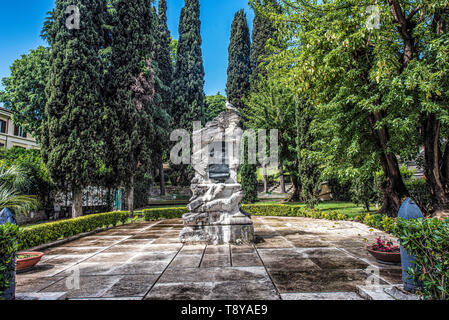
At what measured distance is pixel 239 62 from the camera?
95.2ft

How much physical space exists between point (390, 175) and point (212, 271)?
7.76m

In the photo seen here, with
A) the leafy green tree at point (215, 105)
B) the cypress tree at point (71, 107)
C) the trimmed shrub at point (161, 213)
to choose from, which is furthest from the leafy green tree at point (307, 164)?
the leafy green tree at point (215, 105)

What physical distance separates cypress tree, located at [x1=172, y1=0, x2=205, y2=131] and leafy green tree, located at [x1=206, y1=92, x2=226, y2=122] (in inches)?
437

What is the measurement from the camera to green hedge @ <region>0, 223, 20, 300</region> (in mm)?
2449

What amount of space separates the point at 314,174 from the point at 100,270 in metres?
10.1

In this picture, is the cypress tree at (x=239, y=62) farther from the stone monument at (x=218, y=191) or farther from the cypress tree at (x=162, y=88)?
the stone monument at (x=218, y=191)

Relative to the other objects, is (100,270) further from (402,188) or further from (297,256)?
(402,188)

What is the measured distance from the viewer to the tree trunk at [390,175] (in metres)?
8.16

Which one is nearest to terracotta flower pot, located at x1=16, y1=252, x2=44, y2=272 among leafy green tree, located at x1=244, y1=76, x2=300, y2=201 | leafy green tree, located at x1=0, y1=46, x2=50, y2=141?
leafy green tree, located at x1=0, y1=46, x2=50, y2=141

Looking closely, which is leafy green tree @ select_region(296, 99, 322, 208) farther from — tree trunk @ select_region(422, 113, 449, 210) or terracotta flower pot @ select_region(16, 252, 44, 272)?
terracotta flower pot @ select_region(16, 252, 44, 272)

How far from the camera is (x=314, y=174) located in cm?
1178

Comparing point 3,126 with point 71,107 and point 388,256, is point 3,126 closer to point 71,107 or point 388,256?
point 71,107

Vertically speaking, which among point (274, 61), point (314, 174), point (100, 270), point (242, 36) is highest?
point (242, 36)
